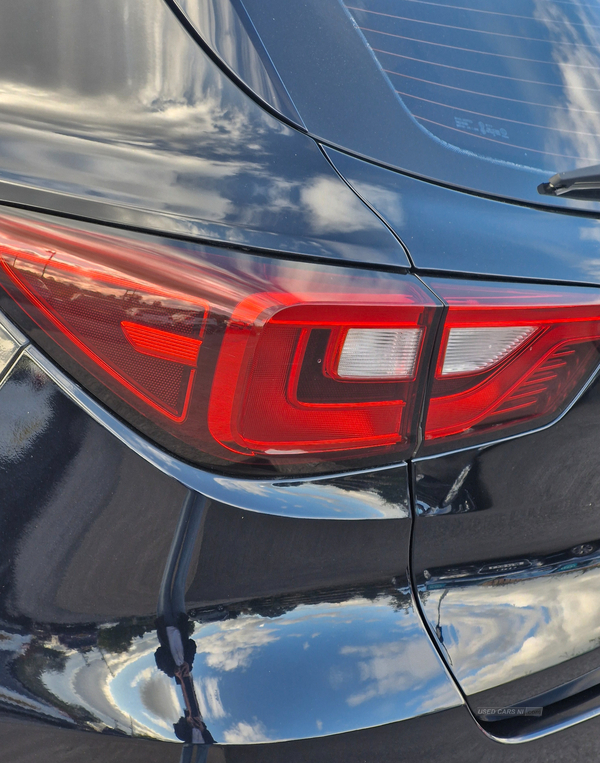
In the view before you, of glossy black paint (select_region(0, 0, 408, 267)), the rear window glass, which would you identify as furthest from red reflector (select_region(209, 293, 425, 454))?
the rear window glass

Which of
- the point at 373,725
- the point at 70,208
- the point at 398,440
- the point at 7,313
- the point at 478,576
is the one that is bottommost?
the point at 373,725

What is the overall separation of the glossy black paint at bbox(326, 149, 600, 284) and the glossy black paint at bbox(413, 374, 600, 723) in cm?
25

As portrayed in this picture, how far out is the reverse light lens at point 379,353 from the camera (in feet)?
3.57

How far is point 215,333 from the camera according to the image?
1.04 meters

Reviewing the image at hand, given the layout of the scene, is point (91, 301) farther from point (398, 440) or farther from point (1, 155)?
point (398, 440)

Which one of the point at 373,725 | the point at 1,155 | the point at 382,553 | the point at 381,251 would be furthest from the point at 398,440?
the point at 1,155

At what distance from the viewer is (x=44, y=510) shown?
1104 mm

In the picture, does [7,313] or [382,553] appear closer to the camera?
[7,313]

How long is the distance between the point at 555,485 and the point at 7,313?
1019mm

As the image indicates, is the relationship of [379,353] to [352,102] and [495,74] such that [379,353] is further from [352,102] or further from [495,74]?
[495,74]

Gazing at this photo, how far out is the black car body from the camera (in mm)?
1063

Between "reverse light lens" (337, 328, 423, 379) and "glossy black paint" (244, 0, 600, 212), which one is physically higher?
"glossy black paint" (244, 0, 600, 212)

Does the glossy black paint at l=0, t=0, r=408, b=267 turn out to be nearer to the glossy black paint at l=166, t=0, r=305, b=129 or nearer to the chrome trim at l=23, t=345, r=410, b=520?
the glossy black paint at l=166, t=0, r=305, b=129

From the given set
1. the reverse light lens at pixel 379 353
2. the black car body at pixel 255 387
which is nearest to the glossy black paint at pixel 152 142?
the black car body at pixel 255 387
